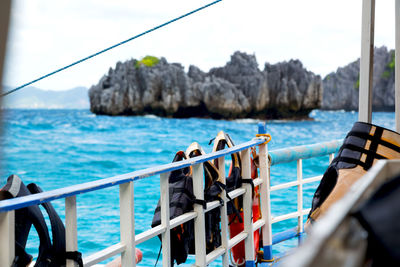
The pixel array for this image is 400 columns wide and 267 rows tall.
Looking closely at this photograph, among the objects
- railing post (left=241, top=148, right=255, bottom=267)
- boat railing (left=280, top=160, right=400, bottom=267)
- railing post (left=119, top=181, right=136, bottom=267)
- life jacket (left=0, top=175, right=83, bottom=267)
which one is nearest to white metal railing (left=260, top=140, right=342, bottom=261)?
railing post (left=241, top=148, right=255, bottom=267)

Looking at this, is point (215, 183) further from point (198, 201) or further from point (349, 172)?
point (349, 172)

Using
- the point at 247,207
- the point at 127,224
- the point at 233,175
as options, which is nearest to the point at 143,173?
the point at 127,224

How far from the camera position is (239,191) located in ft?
8.68

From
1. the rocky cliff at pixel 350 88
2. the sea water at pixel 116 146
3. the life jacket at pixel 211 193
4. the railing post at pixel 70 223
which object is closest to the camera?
the railing post at pixel 70 223

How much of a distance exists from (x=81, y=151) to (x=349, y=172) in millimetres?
34947

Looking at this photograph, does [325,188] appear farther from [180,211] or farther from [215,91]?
[215,91]

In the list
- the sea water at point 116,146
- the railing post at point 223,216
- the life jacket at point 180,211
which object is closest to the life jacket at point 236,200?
the railing post at point 223,216

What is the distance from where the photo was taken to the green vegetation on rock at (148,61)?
134 ft

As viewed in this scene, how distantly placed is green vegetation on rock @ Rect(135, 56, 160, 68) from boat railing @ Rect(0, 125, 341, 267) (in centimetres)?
3819

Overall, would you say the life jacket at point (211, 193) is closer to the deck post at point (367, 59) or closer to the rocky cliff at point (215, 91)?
the deck post at point (367, 59)

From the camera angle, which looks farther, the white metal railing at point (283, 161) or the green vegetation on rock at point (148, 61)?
→ the green vegetation on rock at point (148, 61)

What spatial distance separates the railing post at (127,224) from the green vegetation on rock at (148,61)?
39636 mm

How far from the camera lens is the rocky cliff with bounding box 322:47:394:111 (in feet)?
144

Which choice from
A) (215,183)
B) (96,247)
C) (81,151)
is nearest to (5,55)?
(215,183)
